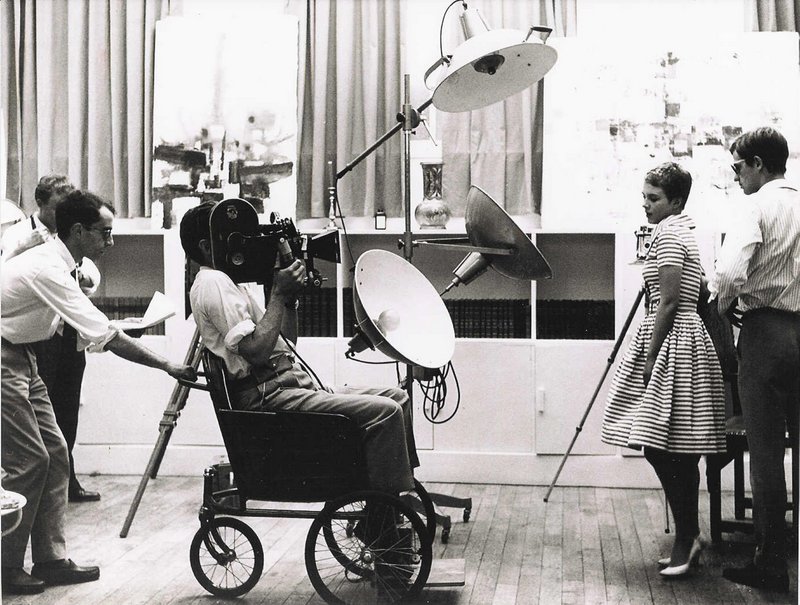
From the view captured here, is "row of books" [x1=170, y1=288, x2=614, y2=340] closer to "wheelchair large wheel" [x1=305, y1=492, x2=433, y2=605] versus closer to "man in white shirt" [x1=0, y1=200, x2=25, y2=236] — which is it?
"man in white shirt" [x1=0, y1=200, x2=25, y2=236]

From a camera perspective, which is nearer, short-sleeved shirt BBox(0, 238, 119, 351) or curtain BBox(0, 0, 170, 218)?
short-sleeved shirt BBox(0, 238, 119, 351)

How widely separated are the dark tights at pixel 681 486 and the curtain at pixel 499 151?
1.79m

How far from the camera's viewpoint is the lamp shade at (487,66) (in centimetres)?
299

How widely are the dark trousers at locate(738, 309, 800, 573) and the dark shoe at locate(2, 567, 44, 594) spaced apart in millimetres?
2194

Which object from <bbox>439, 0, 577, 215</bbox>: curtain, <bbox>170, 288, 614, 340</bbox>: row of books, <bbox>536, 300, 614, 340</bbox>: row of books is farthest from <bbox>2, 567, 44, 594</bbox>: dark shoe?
<bbox>439, 0, 577, 215</bbox>: curtain

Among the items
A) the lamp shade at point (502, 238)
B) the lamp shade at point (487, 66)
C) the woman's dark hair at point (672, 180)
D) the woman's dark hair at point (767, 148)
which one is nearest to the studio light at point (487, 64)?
the lamp shade at point (487, 66)

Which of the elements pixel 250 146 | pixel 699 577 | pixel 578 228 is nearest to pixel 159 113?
pixel 250 146

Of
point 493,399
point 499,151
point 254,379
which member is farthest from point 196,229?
point 499,151

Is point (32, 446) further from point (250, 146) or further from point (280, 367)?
point (250, 146)

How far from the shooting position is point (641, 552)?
3.38 metres

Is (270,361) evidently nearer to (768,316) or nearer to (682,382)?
(682,382)

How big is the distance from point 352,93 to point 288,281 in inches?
85.0

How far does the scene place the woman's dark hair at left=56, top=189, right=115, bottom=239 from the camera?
120 inches

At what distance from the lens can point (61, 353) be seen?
4168 mm
